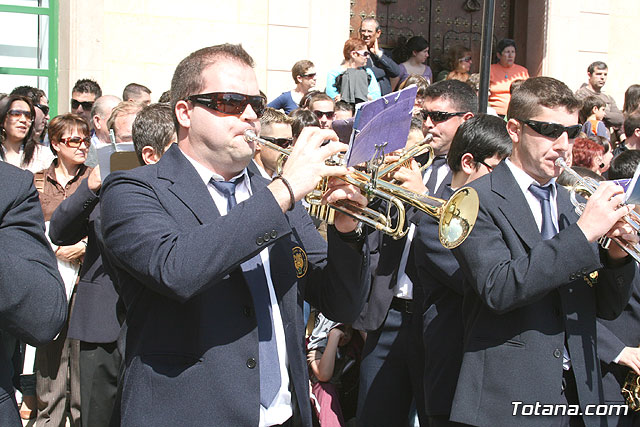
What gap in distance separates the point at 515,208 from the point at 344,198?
0.91 m

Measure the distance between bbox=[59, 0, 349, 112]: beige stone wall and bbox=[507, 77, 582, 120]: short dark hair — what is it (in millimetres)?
6588

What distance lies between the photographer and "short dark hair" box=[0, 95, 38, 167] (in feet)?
23.8

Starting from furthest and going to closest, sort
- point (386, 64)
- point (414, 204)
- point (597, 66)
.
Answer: point (597, 66) → point (386, 64) → point (414, 204)

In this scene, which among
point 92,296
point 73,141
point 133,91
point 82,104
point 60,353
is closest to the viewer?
point 92,296

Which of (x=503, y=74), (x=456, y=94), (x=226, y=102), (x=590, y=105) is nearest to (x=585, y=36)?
(x=503, y=74)

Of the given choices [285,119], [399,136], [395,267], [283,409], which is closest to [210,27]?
[285,119]

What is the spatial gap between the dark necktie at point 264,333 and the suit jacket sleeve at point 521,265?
100 centimetres

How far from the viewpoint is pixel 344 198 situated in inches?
121

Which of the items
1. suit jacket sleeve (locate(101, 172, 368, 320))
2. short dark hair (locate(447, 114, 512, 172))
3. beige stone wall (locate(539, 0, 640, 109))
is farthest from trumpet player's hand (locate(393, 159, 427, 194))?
beige stone wall (locate(539, 0, 640, 109))

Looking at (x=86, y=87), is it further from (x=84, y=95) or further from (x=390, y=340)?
(x=390, y=340)

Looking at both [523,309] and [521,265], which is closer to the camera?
[521,265]

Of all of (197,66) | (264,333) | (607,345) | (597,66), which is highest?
(597,66)

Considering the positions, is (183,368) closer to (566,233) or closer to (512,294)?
(512,294)

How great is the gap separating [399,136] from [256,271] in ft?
2.99
